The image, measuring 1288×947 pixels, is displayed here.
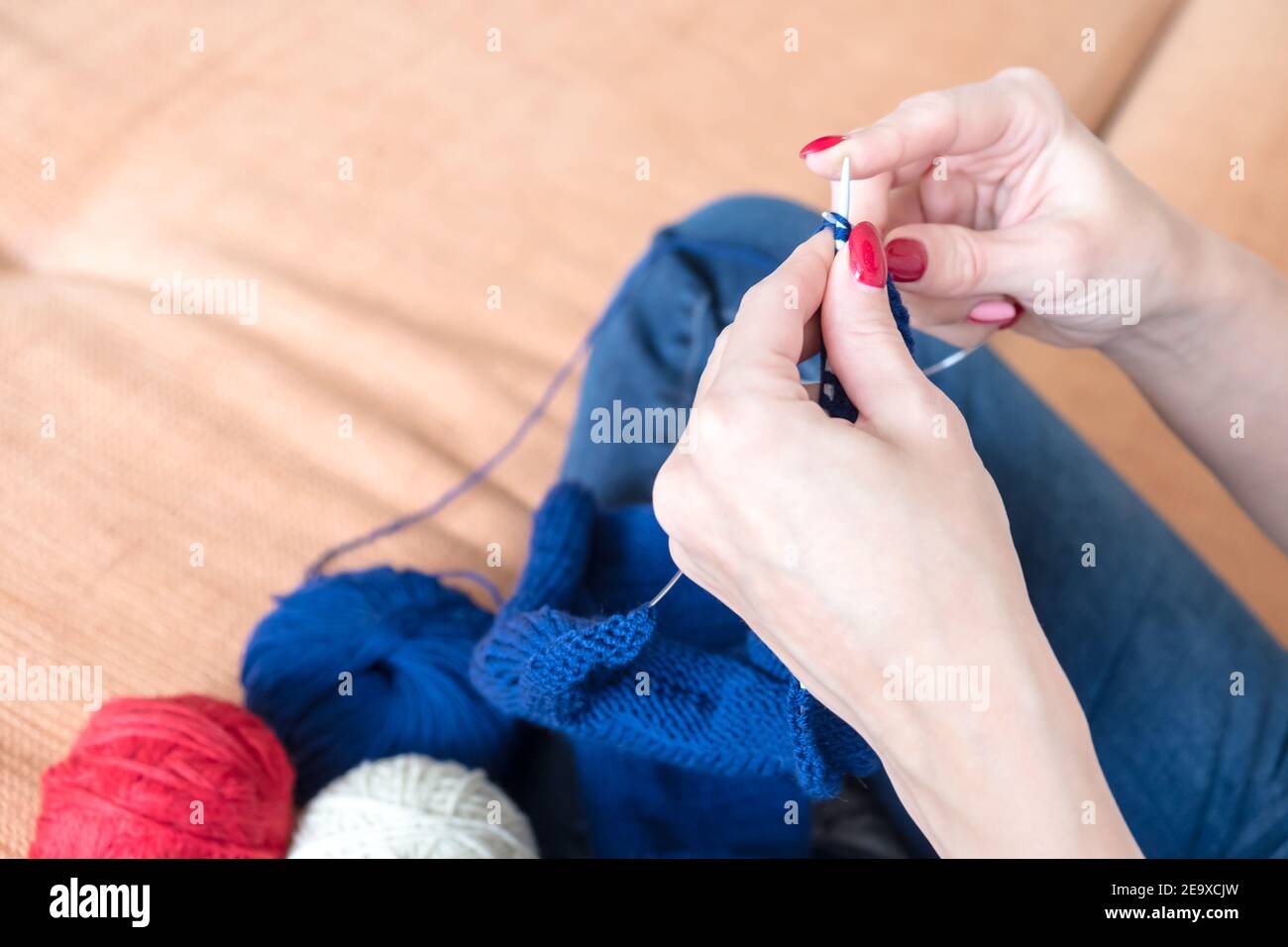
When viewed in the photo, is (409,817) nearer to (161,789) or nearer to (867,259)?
(161,789)

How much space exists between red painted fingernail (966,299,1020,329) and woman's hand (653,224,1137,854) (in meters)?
0.26

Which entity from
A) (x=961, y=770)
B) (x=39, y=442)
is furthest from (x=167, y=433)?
(x=961, y=770)

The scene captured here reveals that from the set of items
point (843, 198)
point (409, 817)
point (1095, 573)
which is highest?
point (843, 198)

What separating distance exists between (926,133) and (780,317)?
0.22m

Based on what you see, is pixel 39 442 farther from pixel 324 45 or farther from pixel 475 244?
pixel 324 45

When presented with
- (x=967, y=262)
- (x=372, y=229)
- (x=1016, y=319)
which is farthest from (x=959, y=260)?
(x=372, y=229)

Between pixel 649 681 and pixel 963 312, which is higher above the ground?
pixel 963 312

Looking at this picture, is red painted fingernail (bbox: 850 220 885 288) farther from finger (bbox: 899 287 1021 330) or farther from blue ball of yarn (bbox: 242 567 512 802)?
blue ball of yarn (bbox: 242 567 512 802)

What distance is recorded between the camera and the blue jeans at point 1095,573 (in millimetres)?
690

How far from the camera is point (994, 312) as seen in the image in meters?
0.72

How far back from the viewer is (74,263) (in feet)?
3.20

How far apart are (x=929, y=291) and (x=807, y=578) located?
0.30m

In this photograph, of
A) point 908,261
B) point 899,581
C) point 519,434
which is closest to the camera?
point 899,581

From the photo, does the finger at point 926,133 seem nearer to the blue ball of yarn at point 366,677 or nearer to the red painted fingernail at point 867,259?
the red painted fingernail at point 867,259
